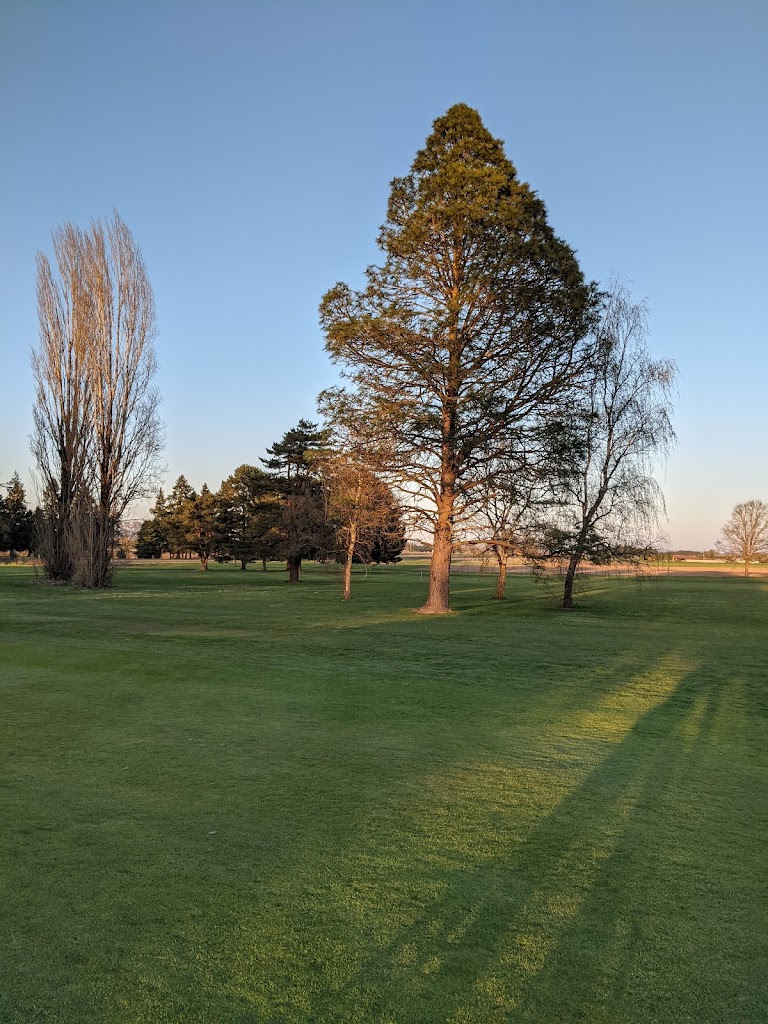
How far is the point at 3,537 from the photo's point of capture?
72562mm

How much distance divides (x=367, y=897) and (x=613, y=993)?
4.15 ft

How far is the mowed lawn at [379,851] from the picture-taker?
2.79m

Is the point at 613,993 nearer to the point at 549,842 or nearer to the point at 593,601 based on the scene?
the point at 549,842

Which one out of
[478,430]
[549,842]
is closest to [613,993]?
[549,842]

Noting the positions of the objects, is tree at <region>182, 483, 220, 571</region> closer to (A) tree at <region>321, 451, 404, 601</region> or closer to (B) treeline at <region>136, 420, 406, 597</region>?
(B) treeline at <region>136, 420, 406, 597</region>

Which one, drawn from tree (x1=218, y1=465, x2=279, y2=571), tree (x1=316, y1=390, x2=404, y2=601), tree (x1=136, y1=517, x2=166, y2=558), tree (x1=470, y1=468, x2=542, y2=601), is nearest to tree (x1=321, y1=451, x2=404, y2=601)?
tree (x1=316, y1=390, x2=404, y2=601)

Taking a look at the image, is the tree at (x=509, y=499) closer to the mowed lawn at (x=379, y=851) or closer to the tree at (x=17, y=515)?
the mowed lawn at (x=379, y=851)

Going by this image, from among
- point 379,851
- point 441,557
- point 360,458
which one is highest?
point 360,458

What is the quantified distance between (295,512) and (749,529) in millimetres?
42396

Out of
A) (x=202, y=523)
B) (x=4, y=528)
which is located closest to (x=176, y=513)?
(x=202, y=523)

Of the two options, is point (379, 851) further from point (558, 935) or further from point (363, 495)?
point (363, 495)

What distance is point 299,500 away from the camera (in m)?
44.9

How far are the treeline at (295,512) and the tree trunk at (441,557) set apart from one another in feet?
4.61

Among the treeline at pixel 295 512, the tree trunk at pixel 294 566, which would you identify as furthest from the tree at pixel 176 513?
the tree trunk at pixel 294 566
